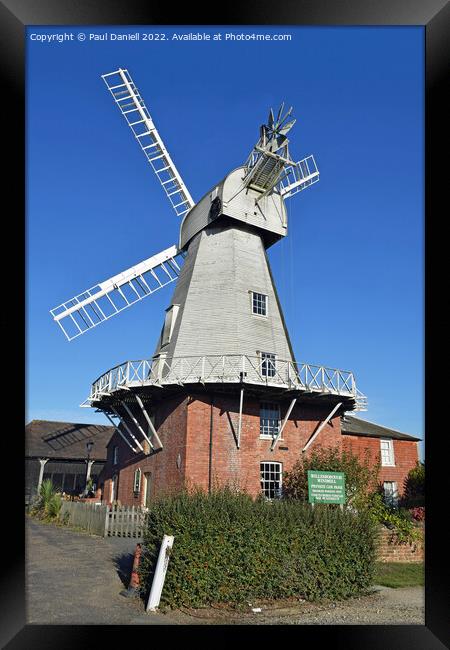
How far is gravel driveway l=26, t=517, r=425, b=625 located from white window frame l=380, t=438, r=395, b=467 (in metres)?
12.7

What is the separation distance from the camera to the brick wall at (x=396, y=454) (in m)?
21.6

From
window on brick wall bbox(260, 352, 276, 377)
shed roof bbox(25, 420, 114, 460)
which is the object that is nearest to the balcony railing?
window on brick wall bbox(260, 352, 276, 377)

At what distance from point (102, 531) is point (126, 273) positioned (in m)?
9.46

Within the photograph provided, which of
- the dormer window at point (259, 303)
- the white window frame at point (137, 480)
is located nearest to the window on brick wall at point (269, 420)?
the dormer window at point (259, 303)

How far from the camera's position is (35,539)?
1450cm

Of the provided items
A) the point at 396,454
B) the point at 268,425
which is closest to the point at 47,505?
the point at 268,425

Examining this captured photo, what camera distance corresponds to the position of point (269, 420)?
55.9ft

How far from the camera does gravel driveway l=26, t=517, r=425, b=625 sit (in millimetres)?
7480

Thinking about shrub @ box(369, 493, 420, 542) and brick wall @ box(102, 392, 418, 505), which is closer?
shrub @ box(369, 493, 420, 542)

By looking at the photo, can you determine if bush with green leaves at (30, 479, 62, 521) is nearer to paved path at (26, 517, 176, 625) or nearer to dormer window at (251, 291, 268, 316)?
paved path at (26, 517, 176, 625)
